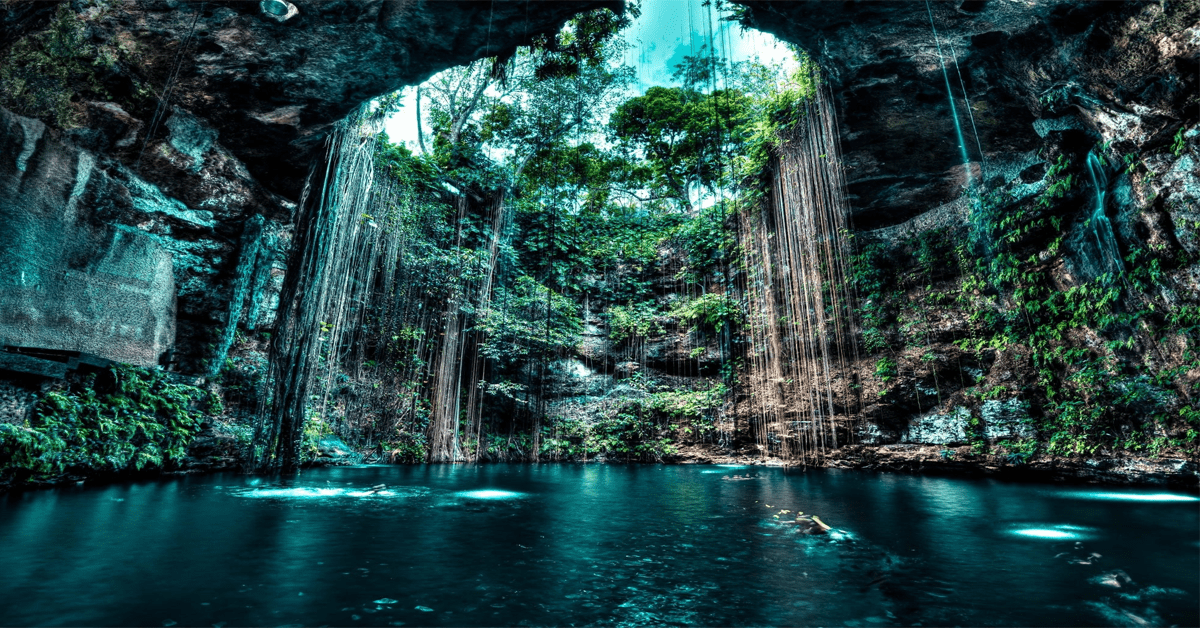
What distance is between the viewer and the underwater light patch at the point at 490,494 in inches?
197

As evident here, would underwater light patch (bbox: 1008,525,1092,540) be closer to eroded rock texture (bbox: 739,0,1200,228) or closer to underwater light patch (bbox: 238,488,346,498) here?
eroded rock texture (bbox: 739,0,1200,228)

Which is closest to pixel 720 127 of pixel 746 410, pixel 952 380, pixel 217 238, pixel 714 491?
pixel 746 410

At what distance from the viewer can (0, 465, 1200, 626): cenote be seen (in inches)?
72.4

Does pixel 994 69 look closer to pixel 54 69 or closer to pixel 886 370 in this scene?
pixel 886 370

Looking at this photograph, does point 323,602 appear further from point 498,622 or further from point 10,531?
point 10,531

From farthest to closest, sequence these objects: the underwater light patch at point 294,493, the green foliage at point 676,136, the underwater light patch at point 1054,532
Result: the green foliage at point 676,136 < the underwater light patch at point 294,493 < the underwater light patch at point 1054,532

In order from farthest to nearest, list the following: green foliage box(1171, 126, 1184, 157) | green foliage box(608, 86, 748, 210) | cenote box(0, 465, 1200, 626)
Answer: green foliage box(608, 86, 748, 210) < green foliage box(1171, 126, 1184, 157) < cenote box(0, 465, 1200, 626)

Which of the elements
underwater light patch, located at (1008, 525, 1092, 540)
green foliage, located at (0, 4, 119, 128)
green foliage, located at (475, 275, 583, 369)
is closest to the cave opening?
green foliage, located at (475, 275, 583, 369)

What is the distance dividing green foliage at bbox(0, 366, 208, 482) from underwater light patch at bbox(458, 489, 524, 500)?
3.69 meters

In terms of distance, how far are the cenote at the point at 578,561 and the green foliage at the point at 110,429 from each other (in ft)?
1.21

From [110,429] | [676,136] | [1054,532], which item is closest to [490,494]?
[110,429]

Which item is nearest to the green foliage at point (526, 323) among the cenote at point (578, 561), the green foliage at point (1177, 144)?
the cenote at point (578, 561)

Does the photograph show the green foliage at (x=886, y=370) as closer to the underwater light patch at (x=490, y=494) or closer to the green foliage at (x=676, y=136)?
the green foliage at (x=676, y=136)

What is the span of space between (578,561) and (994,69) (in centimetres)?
723
